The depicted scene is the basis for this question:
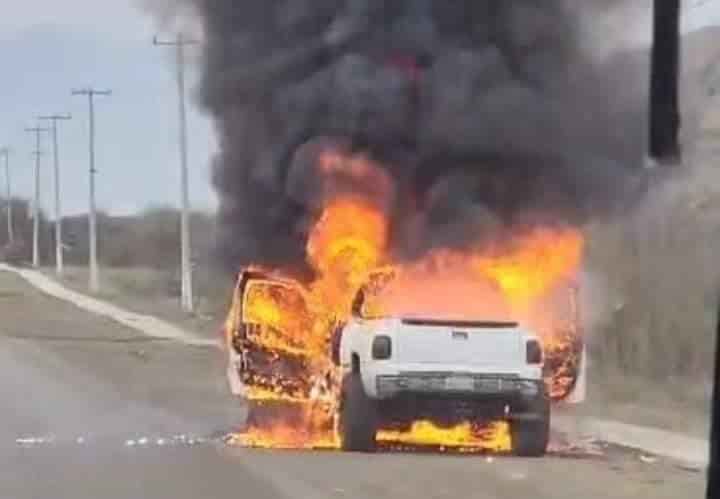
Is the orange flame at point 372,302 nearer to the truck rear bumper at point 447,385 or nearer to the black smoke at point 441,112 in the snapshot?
the black smoke at point 441,112

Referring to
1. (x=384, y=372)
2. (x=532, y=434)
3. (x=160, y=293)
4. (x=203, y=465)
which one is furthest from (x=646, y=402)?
(x=160, y=293)

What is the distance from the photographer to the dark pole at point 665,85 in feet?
12.8

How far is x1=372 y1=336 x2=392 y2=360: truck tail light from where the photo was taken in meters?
17.0

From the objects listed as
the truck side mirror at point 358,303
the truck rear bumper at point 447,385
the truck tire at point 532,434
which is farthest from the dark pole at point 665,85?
the truck side mirror at point 358,303

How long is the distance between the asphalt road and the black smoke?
Answer: 10.2ft

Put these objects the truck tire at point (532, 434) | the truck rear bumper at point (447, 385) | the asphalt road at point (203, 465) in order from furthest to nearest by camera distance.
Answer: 1. the truck tire at point (532, 434)
2. the truck rear bumper at point (447, 385)
3. the asphalt road at point (203, 465)

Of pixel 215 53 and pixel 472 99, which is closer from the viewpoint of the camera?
pixel 472 99

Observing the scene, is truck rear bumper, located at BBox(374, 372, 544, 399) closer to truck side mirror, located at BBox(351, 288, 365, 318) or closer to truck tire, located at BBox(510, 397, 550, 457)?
truck tire, located at BBox(510, 397, 550, 457)

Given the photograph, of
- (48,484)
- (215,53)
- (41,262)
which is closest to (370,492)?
(48,484)

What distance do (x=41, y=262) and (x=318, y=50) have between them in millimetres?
127993

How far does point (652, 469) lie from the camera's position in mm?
16703

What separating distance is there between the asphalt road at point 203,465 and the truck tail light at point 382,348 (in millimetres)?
958

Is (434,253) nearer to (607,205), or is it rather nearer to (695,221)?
(607,205)

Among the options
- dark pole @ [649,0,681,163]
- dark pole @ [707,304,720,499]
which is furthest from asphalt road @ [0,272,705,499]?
dark pole @ [649,0,681,163]
